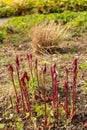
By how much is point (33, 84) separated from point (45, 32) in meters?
2.43

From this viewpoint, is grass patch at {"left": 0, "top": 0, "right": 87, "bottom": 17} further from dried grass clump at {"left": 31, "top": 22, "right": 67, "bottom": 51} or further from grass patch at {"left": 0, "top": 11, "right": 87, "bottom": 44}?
dried grass clump at {"left": 31, "top": 22, "right": 67, "bottom": 51}

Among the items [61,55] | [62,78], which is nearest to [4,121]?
[62,78]

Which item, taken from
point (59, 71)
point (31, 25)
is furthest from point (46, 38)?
point (31, 25)

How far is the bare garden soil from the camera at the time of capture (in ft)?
14.5

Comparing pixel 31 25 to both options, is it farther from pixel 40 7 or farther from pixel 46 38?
pixel 40 7

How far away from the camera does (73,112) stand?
441 centimetres

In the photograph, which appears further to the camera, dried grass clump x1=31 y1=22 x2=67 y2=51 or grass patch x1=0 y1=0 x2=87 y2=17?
grass patch x1=0 y1=0 x2=87 y2=17

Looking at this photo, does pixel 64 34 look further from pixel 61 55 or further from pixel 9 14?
pixel 9 14

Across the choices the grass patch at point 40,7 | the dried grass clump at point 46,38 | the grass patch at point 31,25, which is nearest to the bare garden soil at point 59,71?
the dried grass clump at point 46,38

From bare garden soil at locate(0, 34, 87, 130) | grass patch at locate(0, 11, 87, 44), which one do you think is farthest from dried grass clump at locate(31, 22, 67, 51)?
grass patch at locate(0, 11, 87, 44)

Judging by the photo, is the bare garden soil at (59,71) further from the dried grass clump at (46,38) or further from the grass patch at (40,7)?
the grass patch at (40,7)

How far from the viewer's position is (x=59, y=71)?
20.0 ft

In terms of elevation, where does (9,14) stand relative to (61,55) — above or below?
below

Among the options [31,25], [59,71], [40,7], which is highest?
[59,71]
